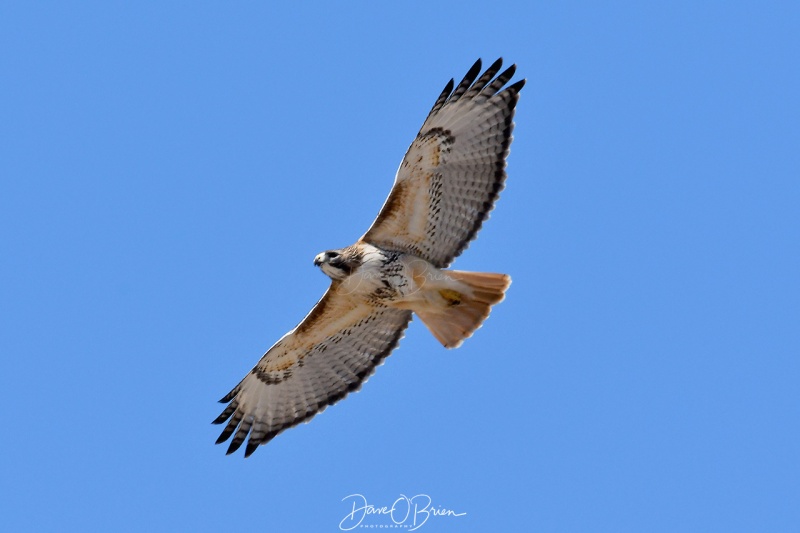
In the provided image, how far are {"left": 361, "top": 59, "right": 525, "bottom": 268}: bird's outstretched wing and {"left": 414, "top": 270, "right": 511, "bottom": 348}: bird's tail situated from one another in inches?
11.5

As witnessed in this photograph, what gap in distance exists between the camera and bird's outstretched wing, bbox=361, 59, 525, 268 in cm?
1089

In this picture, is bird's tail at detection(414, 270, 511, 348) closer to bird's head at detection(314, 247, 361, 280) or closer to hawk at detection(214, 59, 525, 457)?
hawk at detection(214, 59, 525, 457)

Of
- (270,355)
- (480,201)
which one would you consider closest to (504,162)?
(480,201)

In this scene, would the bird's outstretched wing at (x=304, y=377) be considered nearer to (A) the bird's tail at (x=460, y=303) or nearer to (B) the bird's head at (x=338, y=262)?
(A) the bird's tail at (x=460, y=303)

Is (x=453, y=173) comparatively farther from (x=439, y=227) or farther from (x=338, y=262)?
(x=338, y=262)

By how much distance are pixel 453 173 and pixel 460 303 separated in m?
1.09

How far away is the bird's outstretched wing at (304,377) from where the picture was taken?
38.5 feet

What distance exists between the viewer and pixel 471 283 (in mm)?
10906

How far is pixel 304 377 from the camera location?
11.9 m

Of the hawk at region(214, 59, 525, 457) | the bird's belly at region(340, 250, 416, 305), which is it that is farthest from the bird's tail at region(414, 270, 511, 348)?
the bird's belly at region(340, 250, 416, 305)

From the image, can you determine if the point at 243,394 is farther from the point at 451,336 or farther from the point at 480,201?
the point at 480,201

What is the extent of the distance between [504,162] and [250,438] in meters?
3.41

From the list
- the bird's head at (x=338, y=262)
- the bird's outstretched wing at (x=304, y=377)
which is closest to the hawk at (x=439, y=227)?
the bird's head at (x=338, y=262)

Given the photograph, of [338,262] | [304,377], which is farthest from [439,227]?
[304,377]
